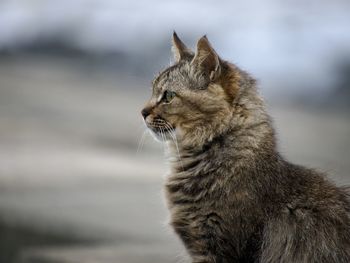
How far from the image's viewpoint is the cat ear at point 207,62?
519cm

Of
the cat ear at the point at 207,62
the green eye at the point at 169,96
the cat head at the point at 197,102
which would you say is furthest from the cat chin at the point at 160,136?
the cat ear at the point at 207,62

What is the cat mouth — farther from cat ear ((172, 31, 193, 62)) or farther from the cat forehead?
cat ear ((172, 31, 193, 62))

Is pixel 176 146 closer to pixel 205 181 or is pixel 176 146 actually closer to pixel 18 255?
pixel 205 181

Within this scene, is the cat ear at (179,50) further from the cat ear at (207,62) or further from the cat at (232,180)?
the cat ear at (207,62)

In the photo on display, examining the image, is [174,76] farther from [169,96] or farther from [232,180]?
[232,180]

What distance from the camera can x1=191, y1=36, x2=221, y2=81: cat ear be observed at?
5.19 meters

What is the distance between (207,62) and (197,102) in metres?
0.22

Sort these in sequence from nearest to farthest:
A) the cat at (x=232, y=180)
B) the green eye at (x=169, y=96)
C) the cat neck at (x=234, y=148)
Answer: the cat at (x=232, y=180) < the cat neck at (x=234, y=148) < the green eye at (x=169, y=96)

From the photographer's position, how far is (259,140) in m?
5.20

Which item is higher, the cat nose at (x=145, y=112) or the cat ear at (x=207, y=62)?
the cat ear at (x=207, y=62)

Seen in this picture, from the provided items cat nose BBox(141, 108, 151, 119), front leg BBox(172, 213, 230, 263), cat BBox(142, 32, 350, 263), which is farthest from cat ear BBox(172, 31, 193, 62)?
front leg BBox(172, 213, 230, 263)

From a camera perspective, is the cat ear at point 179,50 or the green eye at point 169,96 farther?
the cat ear at point 179,50

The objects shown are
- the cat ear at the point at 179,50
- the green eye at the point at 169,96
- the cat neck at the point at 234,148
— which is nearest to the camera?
the cat neck at the point at 234,148

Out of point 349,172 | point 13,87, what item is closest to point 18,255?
point 349,172
